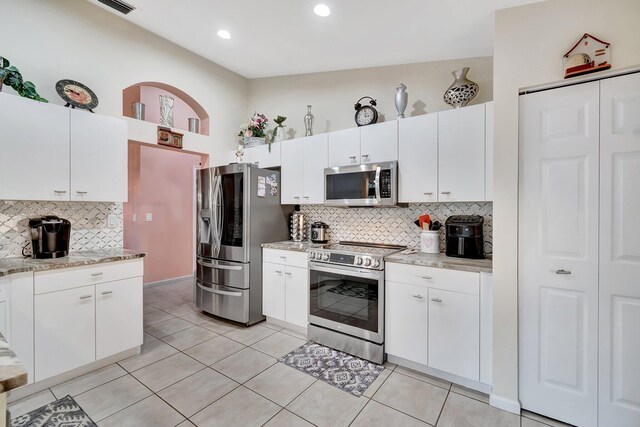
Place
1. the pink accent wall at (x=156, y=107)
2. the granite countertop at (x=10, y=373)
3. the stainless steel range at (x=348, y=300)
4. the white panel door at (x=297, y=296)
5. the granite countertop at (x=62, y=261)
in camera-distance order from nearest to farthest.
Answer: the granite countertop at (x=10, y=373) → the granite countertop at (x=62, y=261) → the stainless steel range at (x=348, y=300) → the white panel door at (x=297, y=296) → the pink accent wall at (x=156, y=107)

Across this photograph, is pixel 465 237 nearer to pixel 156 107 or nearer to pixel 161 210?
pixel 161 210

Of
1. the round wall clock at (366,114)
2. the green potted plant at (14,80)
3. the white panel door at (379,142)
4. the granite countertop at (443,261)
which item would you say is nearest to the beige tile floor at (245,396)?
the granite countertop at (443,261)

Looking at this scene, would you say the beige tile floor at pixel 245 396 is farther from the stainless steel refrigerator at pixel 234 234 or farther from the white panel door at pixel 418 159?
the white panel door at pixel 418 159

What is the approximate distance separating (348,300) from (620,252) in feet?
6.21

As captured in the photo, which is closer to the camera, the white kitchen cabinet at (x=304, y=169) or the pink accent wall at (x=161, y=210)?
the white kitchen cabinet at (x=304, y=169)

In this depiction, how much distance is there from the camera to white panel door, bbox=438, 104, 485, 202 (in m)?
2.36

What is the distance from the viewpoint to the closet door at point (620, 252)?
5.37 feet

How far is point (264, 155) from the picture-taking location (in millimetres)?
3785

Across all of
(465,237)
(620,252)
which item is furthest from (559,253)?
(465,237)

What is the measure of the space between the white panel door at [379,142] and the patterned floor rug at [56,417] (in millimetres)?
2935

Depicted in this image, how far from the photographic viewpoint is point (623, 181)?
65.4 inches

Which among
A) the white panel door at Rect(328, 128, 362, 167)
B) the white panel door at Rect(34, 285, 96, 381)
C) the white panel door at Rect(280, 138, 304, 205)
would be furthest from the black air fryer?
the white panel door at Rect(34, 285, 96, 381)

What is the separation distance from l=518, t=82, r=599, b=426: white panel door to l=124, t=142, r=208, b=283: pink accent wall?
4.22 m

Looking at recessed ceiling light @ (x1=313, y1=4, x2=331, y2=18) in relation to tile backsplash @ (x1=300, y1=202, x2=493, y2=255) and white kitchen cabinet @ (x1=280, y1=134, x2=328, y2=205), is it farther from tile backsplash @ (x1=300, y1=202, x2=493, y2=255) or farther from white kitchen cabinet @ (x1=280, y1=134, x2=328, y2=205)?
tile backsplash @ (x1=300, y1=202, x2=493, y2=255)
